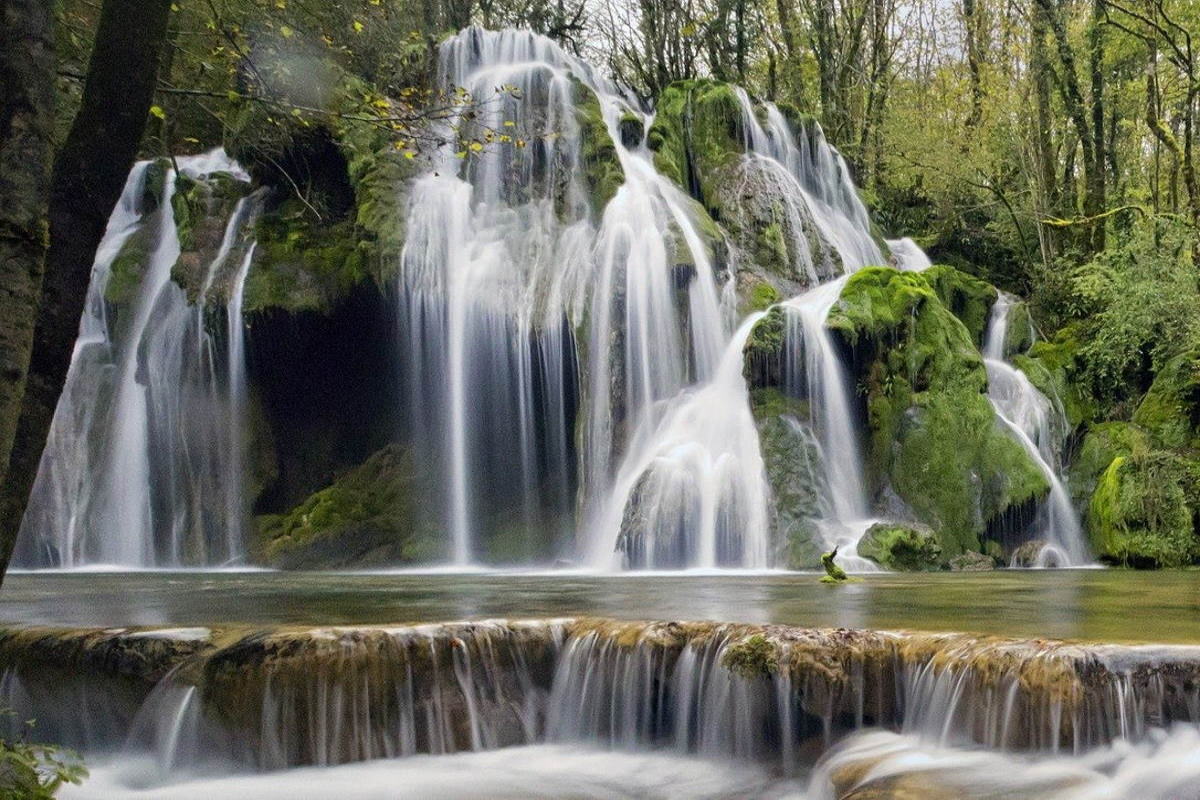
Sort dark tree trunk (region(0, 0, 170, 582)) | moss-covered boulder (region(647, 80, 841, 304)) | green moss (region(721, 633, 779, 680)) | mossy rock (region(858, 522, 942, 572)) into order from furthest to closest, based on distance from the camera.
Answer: moss-covered boulder (region(647, 80, 841, 304)) < mossy rock (region(858, 522, 942, 572)) < green moss (region(721, 633, 779, 680)) < dark tree trunk (region(0, 0, 170, 582))

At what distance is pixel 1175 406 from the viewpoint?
1489cm

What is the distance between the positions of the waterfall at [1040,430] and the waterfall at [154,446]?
12475 millimetres

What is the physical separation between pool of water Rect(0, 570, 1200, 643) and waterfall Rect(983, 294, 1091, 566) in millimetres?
1956

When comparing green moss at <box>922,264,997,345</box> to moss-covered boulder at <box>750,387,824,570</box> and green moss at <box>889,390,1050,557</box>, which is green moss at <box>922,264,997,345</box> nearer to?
green moss at <box>889,390,1050,557</box>

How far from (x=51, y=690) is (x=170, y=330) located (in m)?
13.2

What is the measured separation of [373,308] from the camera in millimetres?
17281

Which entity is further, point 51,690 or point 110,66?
point 51,690

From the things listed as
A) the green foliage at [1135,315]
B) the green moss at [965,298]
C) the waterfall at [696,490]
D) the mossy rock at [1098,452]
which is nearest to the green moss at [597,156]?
the waterfall at [696,490]

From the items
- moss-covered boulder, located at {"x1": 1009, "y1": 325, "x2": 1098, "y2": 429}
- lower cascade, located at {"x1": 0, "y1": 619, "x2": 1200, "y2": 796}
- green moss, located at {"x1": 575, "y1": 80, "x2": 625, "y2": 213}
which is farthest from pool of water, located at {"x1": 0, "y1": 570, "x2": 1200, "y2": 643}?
green moss, located at {"x1": 575, "y1": 80, "x2": 625, "y2": 213}

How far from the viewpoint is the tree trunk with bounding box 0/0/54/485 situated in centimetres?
286

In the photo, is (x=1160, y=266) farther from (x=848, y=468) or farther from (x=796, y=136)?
(x=796, y=136)

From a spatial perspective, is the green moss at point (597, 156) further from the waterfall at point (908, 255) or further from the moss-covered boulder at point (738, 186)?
the waterfall at point (908, 255)

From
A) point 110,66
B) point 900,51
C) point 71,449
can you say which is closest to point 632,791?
point 110,66

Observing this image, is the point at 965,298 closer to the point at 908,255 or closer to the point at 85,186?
the point at 908,255
